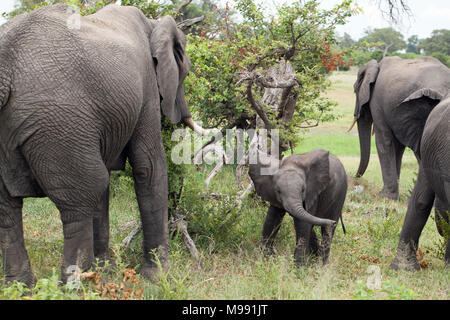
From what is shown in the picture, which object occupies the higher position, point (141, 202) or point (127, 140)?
point (127, 140)

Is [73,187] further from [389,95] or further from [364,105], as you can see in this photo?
[364,105]

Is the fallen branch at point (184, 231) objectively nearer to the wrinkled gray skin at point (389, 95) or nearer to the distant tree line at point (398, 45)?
the wrinkled gray skin at point (389, 95)

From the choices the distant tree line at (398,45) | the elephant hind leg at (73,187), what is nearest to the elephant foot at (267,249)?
the elephant hind leg at (73,187)

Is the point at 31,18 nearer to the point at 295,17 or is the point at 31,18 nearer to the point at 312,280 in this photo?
the point at 312,280

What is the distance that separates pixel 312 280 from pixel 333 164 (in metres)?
1.55

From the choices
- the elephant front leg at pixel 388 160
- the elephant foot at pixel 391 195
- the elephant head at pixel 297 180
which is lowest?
the elephant foot at pixel 391 195

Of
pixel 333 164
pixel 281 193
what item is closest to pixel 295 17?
pixel 333 164

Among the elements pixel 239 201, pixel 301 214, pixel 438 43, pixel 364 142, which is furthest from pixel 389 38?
pixel 301 214

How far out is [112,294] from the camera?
4.54 meters

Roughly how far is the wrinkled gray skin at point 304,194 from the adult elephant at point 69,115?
4.69ft

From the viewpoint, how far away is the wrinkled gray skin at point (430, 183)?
554cm

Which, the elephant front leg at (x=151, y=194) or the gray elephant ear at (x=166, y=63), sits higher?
the gray elephant ear at (x=166, y=63)

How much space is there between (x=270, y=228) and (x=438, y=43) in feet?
211

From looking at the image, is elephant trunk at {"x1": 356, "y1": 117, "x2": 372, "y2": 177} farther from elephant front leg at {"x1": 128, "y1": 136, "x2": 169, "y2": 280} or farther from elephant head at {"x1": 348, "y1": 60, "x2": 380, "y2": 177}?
elephant front leg at {"x1": 128, "y1": 136, "x2": 169, "y2": 280}
